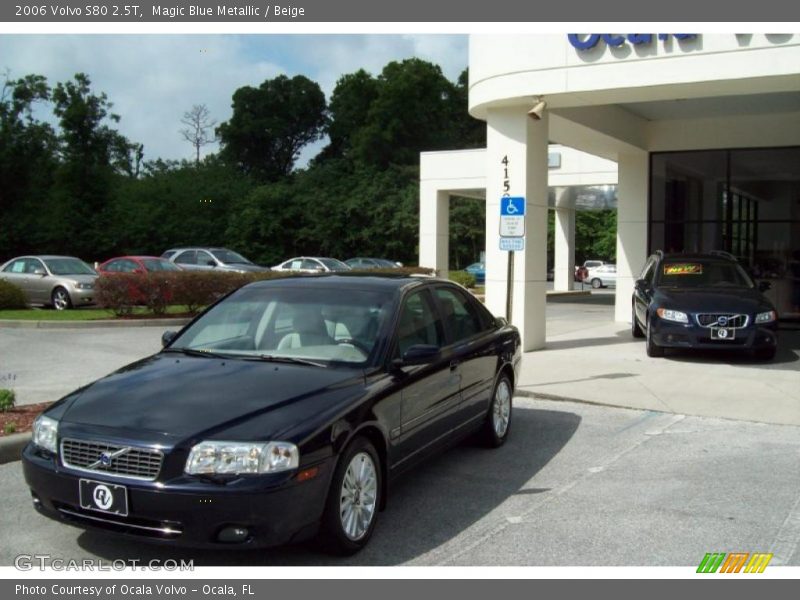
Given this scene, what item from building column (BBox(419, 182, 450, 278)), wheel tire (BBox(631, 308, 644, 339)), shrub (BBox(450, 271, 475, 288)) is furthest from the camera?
shrub (BBox(450, 271, 475, 288))

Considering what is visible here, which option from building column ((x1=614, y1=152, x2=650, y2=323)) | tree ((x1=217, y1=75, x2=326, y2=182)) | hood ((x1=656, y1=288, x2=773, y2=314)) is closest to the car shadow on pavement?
hood ((x1=656, y1=288, x2=773, y2=314))

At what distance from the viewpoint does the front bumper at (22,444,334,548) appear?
4.05 metres

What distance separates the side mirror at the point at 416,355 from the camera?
17.5ft

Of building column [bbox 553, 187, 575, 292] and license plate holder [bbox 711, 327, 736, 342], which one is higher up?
building column [bbox 553, 187, 575, 292]

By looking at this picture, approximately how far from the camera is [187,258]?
27.2 m

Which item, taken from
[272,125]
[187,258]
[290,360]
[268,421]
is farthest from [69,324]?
[272,125]

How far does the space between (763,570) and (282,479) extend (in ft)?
8.95

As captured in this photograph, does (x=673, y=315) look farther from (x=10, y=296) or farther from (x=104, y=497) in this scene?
(x=10, y=296)

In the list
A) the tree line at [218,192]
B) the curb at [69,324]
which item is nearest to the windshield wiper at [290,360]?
the curb at [69,324]

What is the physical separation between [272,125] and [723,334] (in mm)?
59204

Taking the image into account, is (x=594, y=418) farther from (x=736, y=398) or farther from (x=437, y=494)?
(x=437, y=494)

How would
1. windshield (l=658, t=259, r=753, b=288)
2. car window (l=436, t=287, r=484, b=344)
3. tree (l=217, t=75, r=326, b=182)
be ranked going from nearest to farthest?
car window (l=436, t=287, r=484, b=344), windshield (l=658, t=259, r=753, b=288), tree (l=217, t=75, r=326, b=182)

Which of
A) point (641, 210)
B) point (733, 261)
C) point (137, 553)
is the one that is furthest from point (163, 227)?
point (137, 553)

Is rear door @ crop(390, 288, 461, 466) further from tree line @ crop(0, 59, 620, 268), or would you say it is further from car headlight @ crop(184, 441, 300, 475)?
tree line @ crop(0, 59, 620, 268)
